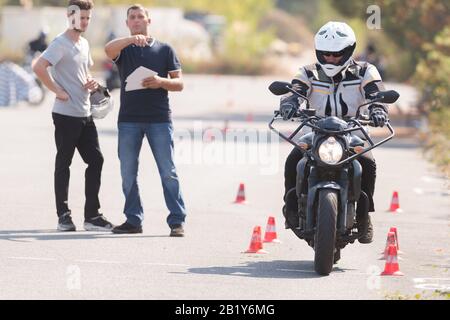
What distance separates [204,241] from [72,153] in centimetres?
156

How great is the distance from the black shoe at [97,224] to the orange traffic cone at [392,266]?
332 cm

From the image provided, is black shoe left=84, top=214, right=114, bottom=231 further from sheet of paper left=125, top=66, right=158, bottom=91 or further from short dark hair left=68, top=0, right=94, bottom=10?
short dark hair left=68, top=0, right=94, bottom=10

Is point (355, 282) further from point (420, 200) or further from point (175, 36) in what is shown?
point (175, 36)

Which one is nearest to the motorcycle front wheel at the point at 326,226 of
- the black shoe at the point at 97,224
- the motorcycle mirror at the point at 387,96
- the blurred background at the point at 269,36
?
the motorcycle mirror at the point at 387,96

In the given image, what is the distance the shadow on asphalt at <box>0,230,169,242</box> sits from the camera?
1255 cm

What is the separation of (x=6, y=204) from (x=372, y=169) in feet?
17.8

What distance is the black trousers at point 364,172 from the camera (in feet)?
36.2

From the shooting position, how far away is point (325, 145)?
10617 mm

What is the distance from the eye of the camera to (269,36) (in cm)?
7744

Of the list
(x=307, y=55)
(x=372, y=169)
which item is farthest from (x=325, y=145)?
(x=307, y=55)

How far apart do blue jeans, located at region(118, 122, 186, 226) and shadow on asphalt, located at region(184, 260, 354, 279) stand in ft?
5.78

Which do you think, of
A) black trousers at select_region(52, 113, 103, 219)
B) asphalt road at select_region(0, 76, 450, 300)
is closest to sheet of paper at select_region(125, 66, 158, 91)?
black trousers at select_region(52, 113, 103, 219)

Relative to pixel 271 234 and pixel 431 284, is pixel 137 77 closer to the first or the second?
pixel 271 234
